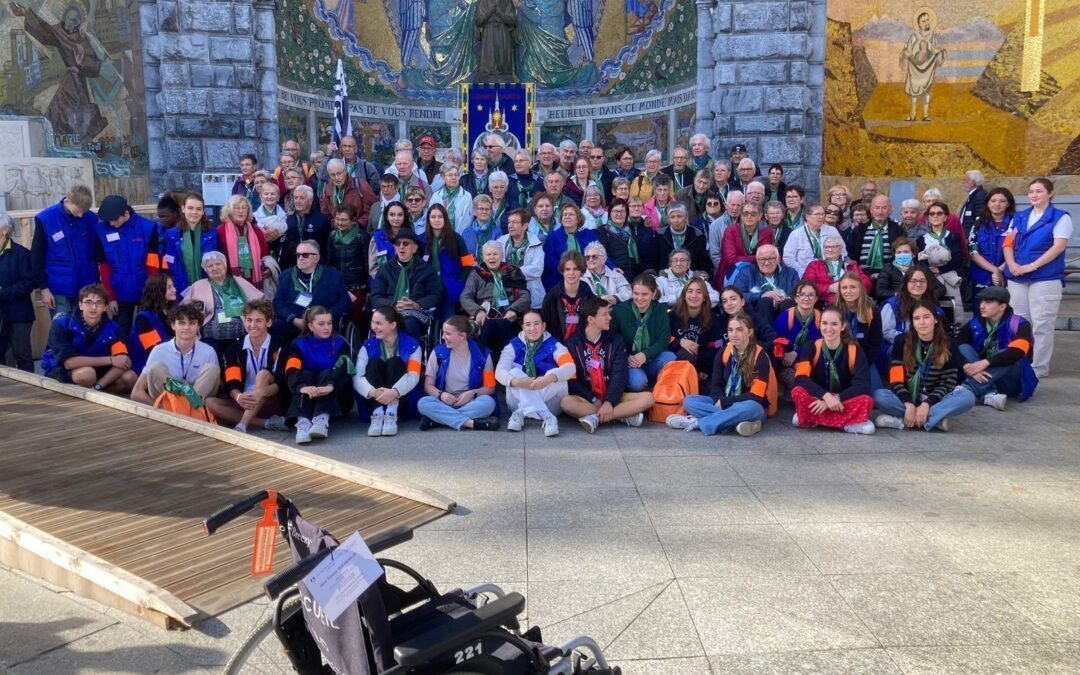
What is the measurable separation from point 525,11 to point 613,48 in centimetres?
211

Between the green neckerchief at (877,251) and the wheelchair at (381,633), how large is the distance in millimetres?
6723

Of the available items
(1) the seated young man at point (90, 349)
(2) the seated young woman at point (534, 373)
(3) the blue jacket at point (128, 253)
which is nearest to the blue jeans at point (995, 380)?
(2) the seated young woman at point (534, 373)

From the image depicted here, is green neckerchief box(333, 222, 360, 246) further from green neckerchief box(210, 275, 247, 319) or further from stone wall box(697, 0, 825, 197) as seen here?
stone wall box(697, 0, 825, 197)

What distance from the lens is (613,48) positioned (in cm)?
1752

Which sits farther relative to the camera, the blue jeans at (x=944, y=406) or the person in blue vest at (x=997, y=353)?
the person in blue vest at (x=997, y=353)

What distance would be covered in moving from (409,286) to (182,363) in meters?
1.91

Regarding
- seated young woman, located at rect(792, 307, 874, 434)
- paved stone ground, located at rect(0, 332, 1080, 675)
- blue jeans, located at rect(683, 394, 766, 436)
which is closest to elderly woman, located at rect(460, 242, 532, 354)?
paved stone ground, located at rect(0, 332, 1080, 675)

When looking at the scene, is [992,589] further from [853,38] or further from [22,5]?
[22,5]

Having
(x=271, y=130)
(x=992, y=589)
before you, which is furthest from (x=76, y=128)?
(x=992, y=589)

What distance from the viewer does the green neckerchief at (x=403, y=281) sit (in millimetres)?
7477

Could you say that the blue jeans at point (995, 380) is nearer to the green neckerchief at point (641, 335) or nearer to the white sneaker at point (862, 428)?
the white sneaker at point (862, 428)

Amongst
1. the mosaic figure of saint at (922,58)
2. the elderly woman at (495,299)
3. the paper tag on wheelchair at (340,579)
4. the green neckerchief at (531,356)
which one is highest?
the mosaic figure of saint at (922,58)

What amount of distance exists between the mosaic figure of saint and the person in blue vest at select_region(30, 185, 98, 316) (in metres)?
10.9

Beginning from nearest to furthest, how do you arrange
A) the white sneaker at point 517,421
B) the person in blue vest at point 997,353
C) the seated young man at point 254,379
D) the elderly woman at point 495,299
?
the white sneaker at point 517,421
the seated young man at point 254,379
the person in blue vest at point 997,353
the elderly woman at point 495,299
